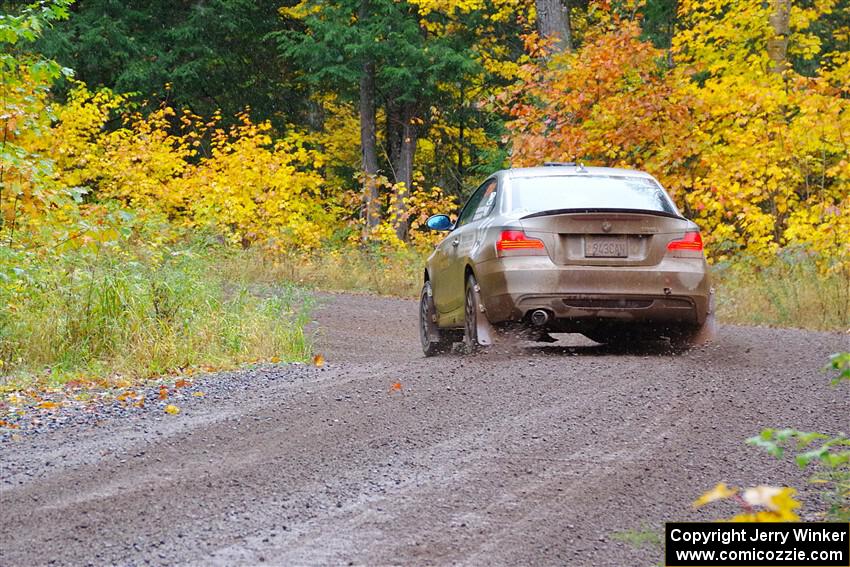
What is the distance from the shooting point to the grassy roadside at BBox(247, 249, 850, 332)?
14.9 meters

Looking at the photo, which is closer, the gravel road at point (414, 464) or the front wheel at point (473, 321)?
the gravel road at point (414, 464)

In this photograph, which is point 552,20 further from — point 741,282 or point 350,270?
point 741,282

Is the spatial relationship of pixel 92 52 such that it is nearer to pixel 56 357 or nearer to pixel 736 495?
pixel 56 357

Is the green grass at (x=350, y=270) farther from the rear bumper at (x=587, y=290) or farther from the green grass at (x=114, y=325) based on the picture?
the rear bumper at (x=587, y=290)

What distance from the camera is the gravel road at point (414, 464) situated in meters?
4.65

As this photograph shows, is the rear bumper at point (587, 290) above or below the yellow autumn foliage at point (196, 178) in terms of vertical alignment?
below

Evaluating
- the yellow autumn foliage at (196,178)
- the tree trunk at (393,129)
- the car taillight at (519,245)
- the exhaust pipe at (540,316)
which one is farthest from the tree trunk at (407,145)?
the exhaust pipe at (540,316)

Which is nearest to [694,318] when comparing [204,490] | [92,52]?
[204,490]

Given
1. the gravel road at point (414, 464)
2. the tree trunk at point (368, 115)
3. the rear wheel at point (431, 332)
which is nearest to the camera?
the gravel road at point (414, 464)

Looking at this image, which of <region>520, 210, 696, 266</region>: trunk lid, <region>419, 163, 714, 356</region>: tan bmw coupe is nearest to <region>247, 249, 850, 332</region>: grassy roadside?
<region>419, 163, 714, 356</region>: tan bmw coupe

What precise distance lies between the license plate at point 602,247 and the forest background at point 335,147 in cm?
337

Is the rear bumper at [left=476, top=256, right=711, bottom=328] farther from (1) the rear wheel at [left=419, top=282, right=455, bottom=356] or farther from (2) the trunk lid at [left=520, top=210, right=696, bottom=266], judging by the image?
(1) the rear wheel at [left=419, top=282, right=455, bottom=356]

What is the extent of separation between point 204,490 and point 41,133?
6.66m

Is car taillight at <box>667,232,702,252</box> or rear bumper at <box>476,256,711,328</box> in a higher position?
car taillight at <box>667,232,702,252</box>
